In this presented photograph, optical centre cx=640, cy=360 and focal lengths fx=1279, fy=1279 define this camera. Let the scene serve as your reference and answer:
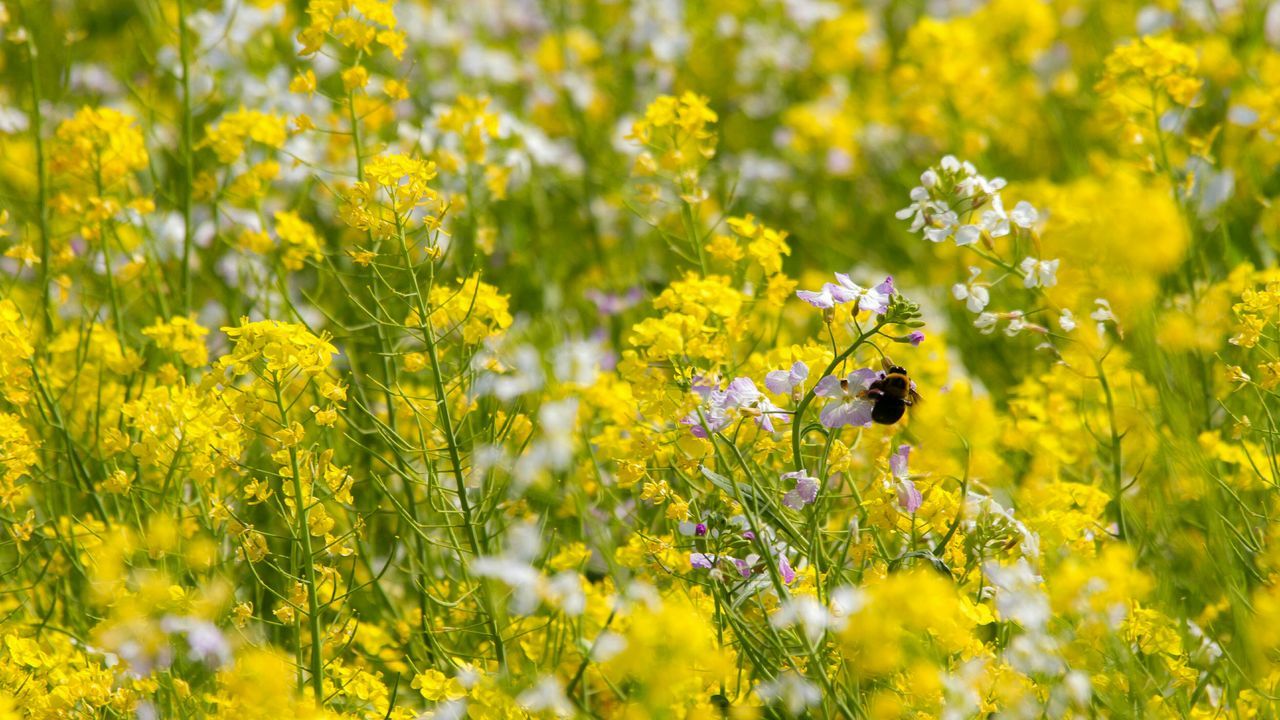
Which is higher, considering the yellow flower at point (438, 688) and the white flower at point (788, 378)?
the white flower at point (788, 378)

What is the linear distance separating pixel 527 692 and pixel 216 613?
1.83ft

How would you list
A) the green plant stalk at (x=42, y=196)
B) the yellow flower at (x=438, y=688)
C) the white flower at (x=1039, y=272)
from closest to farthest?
the yellow flower at (x=438, y=688), the white flower at (x=1039, y=272), the green plant stalk at (x=42, y=196)

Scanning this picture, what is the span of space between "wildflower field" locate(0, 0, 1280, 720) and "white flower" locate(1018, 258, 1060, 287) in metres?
0.01

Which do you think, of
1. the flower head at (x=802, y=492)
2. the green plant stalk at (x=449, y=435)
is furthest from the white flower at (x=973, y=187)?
the green plant stalk at (x=449, y=435)

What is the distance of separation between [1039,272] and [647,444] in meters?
0.79

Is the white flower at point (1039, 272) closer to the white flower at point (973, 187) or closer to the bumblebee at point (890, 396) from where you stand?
the white flower at point (973, 187)

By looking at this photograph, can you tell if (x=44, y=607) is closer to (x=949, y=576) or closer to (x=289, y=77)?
(x=949, y=576)

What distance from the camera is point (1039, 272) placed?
7.44ft

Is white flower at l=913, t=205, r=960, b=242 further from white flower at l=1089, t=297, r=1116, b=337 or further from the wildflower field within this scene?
white flower at l=1089, t=297, r=1116, b=337

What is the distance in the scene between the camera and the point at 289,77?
418cm

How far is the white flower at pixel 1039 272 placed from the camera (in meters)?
2.24

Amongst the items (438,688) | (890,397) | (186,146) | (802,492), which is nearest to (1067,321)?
(890,397)

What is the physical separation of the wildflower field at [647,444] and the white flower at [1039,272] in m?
0.01

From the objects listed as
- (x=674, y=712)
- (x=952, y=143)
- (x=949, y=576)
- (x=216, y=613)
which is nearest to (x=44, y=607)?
(x=216, y=613)
